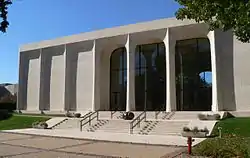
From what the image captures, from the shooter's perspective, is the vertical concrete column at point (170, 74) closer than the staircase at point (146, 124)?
No

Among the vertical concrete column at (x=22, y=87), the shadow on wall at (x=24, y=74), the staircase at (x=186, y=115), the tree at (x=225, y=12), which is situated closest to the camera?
the tree at (x=225, y=12)

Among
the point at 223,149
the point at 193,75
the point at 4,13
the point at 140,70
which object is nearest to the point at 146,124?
the point at 193,75

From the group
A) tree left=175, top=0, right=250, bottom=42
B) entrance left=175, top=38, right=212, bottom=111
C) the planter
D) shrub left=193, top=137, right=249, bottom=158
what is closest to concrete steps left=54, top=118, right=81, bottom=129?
entrance left=175, top=38, right=212, bottom=111

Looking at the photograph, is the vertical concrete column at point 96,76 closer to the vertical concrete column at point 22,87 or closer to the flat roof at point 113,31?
the flat roof at point 113,31

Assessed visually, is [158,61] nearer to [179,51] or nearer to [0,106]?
[179,51]

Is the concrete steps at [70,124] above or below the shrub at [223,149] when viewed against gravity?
below

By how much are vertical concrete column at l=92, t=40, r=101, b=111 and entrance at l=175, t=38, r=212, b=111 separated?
30.3 feet

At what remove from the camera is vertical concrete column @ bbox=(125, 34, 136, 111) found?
3516 centimetres

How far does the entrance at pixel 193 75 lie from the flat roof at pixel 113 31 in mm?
3658

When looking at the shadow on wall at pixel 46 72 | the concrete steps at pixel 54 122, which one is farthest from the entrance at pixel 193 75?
the shadow on wall at pixel 46 72

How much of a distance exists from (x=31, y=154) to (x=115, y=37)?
84.7 ft

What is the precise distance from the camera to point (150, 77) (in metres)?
38.4

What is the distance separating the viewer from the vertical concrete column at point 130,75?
115 feet

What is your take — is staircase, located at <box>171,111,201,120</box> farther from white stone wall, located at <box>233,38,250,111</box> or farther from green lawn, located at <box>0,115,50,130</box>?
green lawn, located at <box>0,115,50,130</box>
